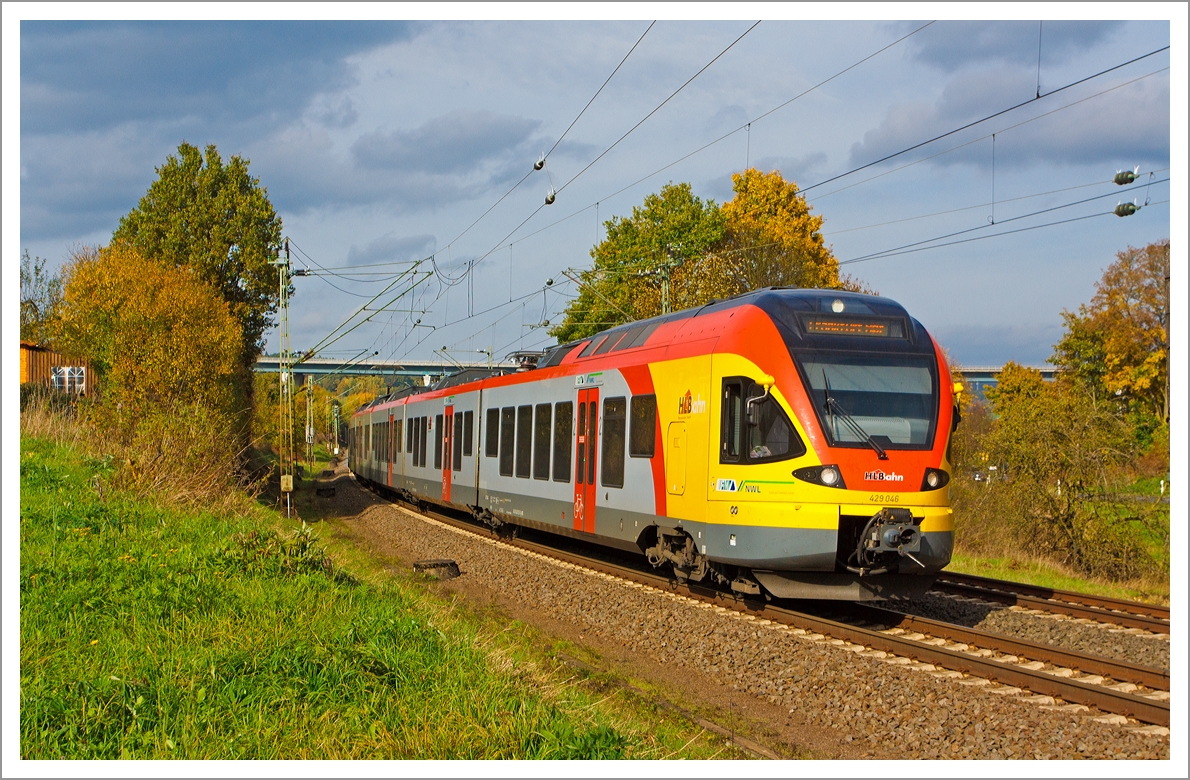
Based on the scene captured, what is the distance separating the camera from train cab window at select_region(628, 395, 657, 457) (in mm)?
12320

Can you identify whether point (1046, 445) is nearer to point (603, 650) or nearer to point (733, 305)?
point (733, 305)

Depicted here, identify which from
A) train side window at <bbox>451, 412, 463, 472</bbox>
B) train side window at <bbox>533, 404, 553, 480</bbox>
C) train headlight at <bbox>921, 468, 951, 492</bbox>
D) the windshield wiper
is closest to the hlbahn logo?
the windshield wiper

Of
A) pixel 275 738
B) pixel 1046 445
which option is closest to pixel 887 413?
pixel 275 738

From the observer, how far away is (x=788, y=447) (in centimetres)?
991

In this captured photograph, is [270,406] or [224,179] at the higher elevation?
[224,179]

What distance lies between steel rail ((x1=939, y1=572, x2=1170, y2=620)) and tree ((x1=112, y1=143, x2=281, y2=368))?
2709cm

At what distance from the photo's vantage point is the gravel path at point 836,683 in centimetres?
659

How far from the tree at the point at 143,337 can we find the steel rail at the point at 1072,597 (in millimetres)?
16871

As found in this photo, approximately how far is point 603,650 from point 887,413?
385 centimetres

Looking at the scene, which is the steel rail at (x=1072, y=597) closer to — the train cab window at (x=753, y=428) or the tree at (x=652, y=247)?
the train cab window at (x=753, y=428)

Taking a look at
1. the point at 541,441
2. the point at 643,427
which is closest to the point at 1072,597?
the point at 643,427

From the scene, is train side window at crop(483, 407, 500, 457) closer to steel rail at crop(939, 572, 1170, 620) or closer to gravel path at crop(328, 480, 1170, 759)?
gravel path at crop(328, 480, 1170, 759)

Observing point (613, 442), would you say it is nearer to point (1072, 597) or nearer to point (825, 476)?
point (825, 476)

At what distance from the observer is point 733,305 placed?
1148cm
